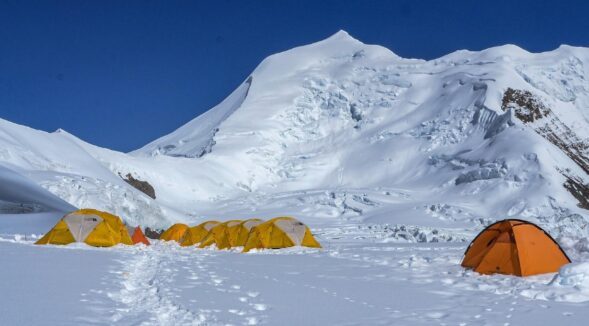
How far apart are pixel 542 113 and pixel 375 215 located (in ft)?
128

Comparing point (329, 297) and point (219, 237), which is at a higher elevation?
point (219, 237)

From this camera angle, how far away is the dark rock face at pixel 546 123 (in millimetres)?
75250

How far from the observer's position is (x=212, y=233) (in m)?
25.5

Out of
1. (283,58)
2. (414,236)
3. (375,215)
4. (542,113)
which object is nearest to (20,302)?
(414,236)

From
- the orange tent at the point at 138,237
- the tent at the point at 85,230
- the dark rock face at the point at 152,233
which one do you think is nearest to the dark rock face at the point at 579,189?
the dark rock face at the point at 152,233

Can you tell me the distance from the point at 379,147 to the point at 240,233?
2227 inches

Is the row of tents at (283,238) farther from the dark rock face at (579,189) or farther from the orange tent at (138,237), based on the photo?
the dark rock face at (579,189)

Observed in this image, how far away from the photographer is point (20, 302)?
645cm

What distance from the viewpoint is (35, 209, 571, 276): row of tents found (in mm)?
10945

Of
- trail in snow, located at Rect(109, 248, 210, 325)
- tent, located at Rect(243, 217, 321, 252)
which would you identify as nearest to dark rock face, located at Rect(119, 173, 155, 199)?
tent, located at Rect(243, 217, 321, 252)

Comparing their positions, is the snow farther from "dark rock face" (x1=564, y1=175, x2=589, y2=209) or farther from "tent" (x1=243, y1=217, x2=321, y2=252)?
"dark rock face" (x1=564, y1=175, x2=589, y2=209)

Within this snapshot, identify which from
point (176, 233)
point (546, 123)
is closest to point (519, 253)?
point (176, 233)

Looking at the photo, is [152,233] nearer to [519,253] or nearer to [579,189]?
[519,253]

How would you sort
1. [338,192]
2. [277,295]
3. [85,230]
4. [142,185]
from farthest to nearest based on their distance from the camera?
[338,192] < [142,185] < [85,230] < [277,295]
